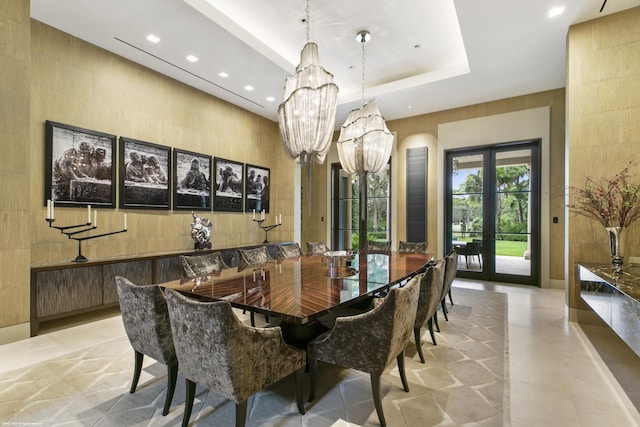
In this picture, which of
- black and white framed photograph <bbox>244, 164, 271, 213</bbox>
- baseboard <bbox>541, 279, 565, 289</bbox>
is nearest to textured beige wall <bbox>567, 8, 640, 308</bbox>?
baseboard <bbox>541, 279, 565, 289</bbox>

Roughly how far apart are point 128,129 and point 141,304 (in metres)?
3.61

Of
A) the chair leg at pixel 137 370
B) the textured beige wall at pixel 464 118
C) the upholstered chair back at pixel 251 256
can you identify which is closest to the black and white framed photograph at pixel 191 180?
the upholstered chair back at pixel 251 256

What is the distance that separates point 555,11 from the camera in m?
3.46

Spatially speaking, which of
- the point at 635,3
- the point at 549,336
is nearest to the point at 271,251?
the point at 549,336

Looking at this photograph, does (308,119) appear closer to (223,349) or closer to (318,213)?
(223,349)

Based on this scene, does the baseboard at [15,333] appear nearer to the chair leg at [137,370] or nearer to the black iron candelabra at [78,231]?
the black iron candelabra at [78,231]

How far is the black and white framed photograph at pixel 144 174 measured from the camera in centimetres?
A: 441

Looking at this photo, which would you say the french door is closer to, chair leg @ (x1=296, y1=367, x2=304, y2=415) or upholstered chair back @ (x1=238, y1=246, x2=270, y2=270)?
upholstered chair back @ (x1=238, y1=246, x2=270, y2=270)

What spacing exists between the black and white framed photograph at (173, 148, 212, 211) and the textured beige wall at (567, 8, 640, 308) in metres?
5.60

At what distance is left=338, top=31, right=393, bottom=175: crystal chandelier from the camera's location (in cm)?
388

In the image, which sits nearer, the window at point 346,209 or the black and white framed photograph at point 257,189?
the black and white framed photograph at point 257,189

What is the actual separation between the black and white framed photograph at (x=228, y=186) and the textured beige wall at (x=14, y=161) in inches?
114

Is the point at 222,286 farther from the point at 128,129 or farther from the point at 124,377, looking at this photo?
the point at 128,129

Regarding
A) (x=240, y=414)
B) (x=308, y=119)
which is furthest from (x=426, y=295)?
(x=308, y=119)
